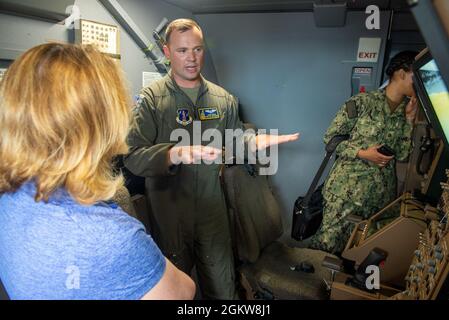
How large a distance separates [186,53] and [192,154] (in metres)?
0.63

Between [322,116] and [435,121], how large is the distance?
161cm

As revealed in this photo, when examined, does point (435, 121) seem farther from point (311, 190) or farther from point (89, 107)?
point (311, 190)

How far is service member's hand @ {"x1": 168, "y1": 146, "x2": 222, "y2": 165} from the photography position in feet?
3.95

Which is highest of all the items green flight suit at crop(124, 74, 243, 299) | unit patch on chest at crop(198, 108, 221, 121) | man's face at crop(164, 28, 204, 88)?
man's face at crop(164, 28, 204, 88)

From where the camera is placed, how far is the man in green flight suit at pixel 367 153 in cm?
202

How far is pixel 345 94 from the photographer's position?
2596 mm

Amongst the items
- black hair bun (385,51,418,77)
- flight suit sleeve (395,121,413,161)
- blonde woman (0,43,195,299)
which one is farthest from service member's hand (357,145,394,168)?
blonde woman (0,43,195,299)

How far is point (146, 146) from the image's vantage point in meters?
1.53

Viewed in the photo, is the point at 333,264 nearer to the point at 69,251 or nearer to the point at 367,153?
the point at 367,153

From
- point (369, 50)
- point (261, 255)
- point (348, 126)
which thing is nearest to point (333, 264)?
point (261, 255)

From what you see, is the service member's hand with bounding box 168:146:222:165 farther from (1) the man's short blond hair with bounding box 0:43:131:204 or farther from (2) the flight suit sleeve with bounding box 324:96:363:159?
(2) the flight suit sleeve with bounding box 324:96:363:159

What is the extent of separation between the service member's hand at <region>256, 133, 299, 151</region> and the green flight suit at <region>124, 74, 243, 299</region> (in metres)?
0.32

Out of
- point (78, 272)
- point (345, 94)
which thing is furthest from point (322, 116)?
point (78, 272)

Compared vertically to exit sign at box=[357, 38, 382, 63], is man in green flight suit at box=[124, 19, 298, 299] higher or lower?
lower
